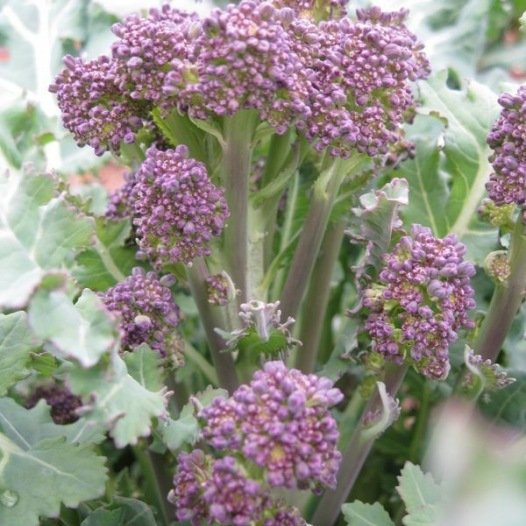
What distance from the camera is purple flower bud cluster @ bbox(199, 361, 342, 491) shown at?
1.38ft

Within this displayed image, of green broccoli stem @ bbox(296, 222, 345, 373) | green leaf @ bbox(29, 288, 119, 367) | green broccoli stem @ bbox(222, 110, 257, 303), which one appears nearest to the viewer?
green leaf @ bbox(29, 288, 119, 367)

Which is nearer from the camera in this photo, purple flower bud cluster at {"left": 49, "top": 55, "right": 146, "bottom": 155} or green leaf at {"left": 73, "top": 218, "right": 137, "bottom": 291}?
purple flower bud cluster at {"left": 49, "top": 55, "right": 146, "bottom": 155}

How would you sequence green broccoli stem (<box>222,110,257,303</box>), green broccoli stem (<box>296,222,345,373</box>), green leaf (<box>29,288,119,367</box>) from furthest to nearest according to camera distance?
green broccoli stem (<box>296,222,345,373</box>) → green broccoli stem (<box>222,110,257,303</box>) → green leaf (<box>29,288,119,367</box>)

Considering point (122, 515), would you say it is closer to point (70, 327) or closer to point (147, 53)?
point (70, 327)

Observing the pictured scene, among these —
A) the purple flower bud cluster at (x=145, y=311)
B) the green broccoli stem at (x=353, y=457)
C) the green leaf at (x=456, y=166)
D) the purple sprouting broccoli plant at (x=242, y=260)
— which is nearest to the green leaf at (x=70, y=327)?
the purple sprouting broccoli plant at (x=242, y=260)

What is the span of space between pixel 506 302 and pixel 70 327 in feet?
1.00

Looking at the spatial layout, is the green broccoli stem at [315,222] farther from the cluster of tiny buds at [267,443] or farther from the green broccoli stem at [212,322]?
the cluster of tiny buds at [267,443]

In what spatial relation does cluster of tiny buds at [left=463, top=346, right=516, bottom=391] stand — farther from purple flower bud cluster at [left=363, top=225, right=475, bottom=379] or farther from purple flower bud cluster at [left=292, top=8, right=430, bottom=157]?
purple flower bud cluster at [left=292, top=8, right=430, bottom=157]

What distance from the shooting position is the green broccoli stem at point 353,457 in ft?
1.86

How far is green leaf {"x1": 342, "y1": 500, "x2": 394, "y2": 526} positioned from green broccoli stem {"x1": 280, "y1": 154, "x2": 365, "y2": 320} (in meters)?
0.14

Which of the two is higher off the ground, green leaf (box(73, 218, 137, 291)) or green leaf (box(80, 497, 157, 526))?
green leaf (box(73, 218, 137, 291))

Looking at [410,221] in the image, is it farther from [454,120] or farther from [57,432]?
[57,432]

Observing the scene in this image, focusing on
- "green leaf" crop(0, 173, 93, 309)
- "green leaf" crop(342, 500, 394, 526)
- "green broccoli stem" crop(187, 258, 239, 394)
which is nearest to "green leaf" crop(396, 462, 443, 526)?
"green leaf" crop(342, 500, 394, 526)

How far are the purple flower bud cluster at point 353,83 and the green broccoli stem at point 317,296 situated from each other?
139 millimetres
